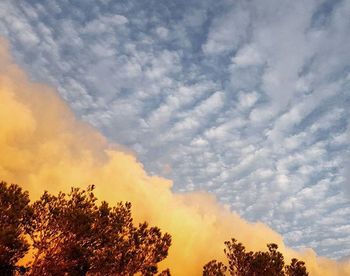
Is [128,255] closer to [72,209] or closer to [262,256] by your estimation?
[72,209]

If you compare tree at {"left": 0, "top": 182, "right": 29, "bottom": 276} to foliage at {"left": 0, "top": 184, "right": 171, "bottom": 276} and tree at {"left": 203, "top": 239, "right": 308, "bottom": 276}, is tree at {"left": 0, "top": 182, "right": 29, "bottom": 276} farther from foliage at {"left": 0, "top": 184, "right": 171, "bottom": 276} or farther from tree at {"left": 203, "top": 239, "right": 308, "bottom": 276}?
tree at {"left": 203, "top": 239, "right": 308, "bottom": 276}

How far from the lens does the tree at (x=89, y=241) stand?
37500mm

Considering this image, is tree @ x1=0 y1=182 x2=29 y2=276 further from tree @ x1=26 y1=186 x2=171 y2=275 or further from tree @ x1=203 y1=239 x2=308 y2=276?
tree @ x1=203 y1=239 x2=308 y2=276

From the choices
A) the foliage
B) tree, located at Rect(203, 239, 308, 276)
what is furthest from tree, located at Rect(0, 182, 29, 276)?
tree, located at Rect(203, 239, 308, 276)

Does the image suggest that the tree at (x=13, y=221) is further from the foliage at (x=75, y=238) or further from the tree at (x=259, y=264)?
the tree at (x=259, y=264)

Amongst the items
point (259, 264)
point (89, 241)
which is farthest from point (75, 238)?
point (259, 264)

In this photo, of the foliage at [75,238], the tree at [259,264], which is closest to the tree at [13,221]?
the foliage at [75,238]

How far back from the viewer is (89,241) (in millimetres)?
40750

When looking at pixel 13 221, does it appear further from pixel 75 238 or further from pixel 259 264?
pixel 259 264

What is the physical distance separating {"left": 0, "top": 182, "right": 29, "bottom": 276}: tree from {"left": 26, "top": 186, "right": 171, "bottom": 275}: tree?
1.54 metres

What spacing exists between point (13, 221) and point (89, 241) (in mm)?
8780

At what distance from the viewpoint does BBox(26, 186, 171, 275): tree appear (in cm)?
3750

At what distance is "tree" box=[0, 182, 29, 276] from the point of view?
34.4m

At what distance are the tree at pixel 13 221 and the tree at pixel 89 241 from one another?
5.04ft
